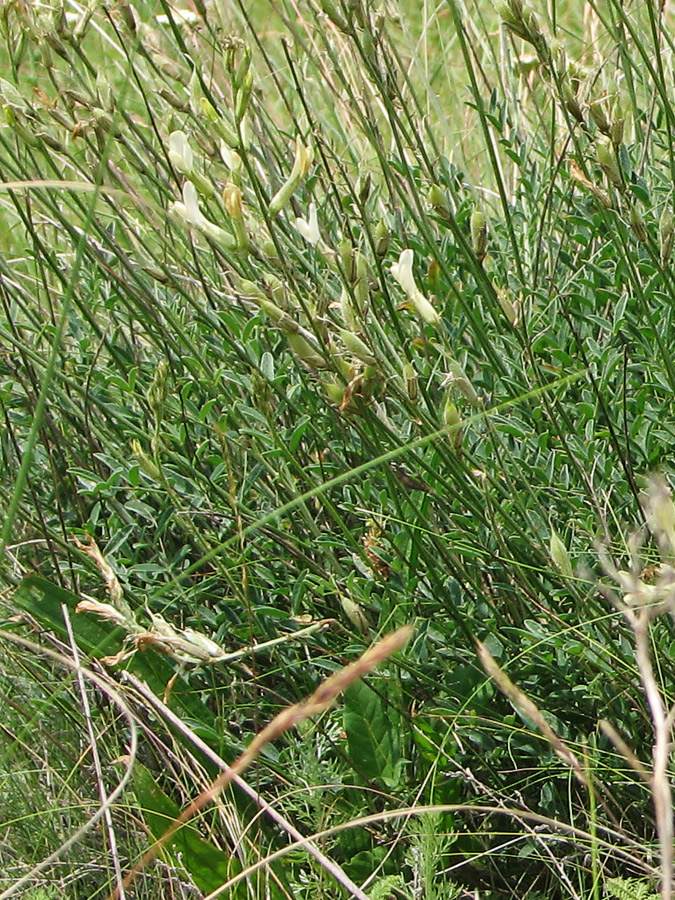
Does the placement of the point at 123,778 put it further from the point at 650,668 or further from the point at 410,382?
the point at 650,668

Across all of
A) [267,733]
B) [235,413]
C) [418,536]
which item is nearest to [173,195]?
[235,413]

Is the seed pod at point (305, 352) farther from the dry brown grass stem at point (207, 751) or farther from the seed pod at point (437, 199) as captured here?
the dry brown grass stem at point (207, 751)

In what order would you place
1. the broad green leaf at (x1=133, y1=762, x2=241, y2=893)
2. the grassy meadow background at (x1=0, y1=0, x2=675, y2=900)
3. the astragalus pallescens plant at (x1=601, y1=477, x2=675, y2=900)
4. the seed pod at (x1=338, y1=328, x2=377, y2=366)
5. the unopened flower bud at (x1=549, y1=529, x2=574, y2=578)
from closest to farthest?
the astragalus pallescens plant at (x1=601, y1=477, x2=675, y2=900) < the seed pod at (x1=338, y1=328, x2=377, y2=366) < the unopened flower bud at (x1=549, y1=529, x2=574, y2=578) < the grassy meadow background at (x1=0, y1=0, x2=675, y2=900) < the broad green leaf at (x1=133, y1=762, x2=241, y2=893)

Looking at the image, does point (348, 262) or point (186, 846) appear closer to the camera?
point (348, 262)

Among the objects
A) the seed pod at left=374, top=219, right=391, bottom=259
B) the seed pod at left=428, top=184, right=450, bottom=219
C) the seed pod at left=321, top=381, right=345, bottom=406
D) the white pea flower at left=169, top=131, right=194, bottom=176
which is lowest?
the seed pod at left=321, top=381, right=345, bottom=406

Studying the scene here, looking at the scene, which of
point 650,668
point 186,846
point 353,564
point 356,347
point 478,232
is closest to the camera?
point 650,668

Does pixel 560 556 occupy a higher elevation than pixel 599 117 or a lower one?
lower

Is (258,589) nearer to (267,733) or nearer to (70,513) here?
(70,513)

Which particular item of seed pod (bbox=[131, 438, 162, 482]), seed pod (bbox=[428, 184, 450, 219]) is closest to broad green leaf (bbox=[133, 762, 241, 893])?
seed pod (bbox=[131, 438, 162, 482])

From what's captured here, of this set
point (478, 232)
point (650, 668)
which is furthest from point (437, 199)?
point (650, 668)

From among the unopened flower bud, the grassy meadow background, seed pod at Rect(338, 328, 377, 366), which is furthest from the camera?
the grassy meadow background

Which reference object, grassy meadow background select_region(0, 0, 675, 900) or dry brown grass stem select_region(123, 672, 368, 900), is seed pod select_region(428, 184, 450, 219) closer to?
grassy meadow background select_region(0, 0, 675, 900)

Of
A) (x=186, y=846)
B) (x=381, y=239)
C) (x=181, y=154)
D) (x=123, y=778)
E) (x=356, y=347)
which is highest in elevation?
(x=181, y=154)

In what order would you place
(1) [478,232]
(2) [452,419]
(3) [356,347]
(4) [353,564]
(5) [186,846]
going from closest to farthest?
1. (3) [356,347]
2. (2) [452,419]
3. (1) [478,232]
4. (5) [186,846]
5. (4) [353,564]
